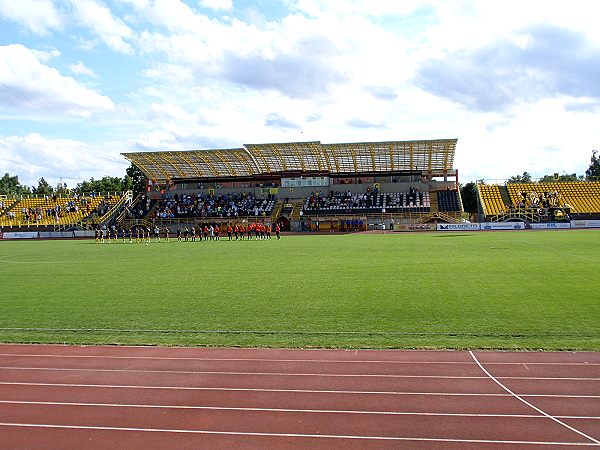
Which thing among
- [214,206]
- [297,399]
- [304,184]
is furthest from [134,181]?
[297,399]

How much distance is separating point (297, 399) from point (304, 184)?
57800mm

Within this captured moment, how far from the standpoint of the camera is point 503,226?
52.2 meters

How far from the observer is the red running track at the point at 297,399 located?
625 centimetres

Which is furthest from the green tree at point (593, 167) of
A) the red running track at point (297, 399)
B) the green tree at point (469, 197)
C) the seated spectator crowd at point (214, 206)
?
the red running track at point (297, 399)

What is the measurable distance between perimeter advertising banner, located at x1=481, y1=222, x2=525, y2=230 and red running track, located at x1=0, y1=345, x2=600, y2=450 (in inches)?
1786

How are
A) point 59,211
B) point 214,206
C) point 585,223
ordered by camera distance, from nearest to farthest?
point 585,223 < point 214,206 < point 59,211

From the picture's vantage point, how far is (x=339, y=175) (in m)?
65.6

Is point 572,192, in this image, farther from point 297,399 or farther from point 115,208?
point 297,399

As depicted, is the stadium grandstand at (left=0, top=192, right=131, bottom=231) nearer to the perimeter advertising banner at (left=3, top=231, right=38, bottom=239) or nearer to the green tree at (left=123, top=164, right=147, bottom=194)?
the perimeter advertising banner at (left=3, top=231, right=38, bottom=239)

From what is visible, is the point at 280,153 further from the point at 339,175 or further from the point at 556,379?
the point at 556,379

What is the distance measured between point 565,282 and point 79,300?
45.3ft

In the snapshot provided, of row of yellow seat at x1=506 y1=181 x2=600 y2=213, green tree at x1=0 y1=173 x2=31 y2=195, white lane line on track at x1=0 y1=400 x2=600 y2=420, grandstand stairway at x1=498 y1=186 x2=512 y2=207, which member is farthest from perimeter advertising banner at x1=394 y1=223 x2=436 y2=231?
green tree at x1=0 y1=173 x2=31 y2=195

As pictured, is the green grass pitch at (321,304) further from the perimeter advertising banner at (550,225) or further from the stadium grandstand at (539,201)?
the stadium grandstand at (539,201)

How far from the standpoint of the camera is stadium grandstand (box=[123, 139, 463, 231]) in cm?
5761
